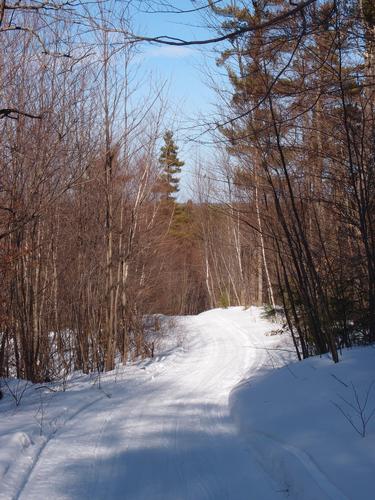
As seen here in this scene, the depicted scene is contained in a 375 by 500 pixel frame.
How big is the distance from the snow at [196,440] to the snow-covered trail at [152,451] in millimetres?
11

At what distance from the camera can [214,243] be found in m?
44.1

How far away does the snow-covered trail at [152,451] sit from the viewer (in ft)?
14.6

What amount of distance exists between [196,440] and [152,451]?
68cm

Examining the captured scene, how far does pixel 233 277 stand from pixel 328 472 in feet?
122

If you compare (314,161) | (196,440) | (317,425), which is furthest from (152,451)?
(314,161)

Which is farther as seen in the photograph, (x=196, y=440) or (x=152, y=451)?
(x=196, y=440)

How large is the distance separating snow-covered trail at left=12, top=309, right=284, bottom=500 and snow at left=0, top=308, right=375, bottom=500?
0.04ft

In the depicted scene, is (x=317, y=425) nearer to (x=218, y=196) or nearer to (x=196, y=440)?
(x=196, y=440)

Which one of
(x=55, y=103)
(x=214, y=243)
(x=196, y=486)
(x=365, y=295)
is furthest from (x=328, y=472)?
(x=214, y=243)

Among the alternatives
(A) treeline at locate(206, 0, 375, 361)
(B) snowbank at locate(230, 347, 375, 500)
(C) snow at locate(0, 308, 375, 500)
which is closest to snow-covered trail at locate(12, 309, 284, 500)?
(C) snow at locate(0, 308, 375, 500)

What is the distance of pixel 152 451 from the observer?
5.60 m

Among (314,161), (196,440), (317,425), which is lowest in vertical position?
(196,440)

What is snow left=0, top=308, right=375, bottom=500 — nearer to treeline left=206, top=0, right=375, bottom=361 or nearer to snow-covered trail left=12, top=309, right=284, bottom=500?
snow-covered trail left=12, top=309, right=284, bottom=500

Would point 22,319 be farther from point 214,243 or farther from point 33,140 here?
point 214,243
